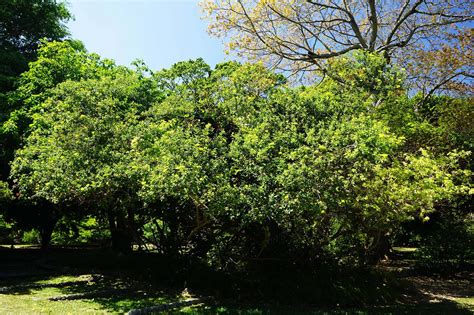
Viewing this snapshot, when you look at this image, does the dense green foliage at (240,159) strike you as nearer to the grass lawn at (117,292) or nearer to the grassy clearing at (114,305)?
the grass lawn at (117,292)

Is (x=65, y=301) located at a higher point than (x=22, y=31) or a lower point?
lower

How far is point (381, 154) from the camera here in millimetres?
8172

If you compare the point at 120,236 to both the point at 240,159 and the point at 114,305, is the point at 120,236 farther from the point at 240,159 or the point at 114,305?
the point at 240,159

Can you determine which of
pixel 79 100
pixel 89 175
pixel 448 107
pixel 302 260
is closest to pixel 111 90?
pixel 79 100

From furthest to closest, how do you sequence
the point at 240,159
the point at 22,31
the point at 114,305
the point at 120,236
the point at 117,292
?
the point at 22,31 < the point at 120,236 < the point at 117,292 < the point at 114,305 < the point at 240,159

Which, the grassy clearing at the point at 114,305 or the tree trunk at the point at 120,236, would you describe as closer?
the grassy clearing at the point at 114,305

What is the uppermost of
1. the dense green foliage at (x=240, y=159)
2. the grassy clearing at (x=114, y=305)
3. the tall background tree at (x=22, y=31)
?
the tall background tree at (x=22, y=31)

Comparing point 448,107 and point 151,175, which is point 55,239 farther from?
point 448,107

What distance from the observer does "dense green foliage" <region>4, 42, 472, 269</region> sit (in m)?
8.47

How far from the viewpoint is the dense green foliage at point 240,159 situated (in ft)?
27.8

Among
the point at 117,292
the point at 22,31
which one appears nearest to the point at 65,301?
the point at 117,292

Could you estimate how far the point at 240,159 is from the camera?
30.2 feet

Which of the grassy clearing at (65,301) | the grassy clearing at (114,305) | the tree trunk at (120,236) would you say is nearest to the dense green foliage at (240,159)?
the tree trunk at (120,236)

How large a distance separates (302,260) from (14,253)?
14.5 metres
